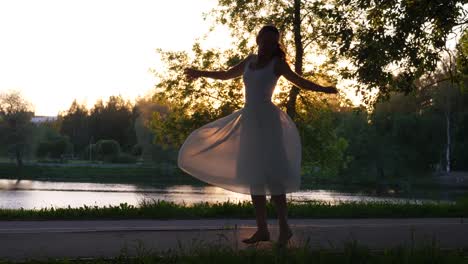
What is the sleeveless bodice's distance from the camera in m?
5.45

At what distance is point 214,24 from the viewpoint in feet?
77.1

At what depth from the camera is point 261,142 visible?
558 cm

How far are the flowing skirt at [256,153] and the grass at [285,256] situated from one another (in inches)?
28.0

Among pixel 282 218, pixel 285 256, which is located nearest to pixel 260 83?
pixel 282 218

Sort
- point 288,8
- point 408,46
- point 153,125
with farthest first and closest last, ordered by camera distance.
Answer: point 153,125
point 288,8
point 408,46

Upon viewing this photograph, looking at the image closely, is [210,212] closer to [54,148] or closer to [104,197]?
[104,197]

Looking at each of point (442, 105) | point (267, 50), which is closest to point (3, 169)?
point (442, 105)

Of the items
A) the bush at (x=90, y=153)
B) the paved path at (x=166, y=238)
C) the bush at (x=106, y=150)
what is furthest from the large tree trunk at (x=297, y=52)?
the bush at (x=90, y=153)

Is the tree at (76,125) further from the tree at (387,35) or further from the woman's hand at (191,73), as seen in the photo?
the woman's hand at (191,73)

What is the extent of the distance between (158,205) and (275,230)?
3633 millimetres

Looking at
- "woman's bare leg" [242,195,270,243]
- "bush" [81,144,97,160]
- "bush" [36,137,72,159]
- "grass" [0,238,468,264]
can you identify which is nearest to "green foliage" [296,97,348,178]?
"woman's bare leg" [242,195,270,243]

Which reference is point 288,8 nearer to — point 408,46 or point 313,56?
point 313,56

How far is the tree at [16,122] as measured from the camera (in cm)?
6731

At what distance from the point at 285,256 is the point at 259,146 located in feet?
3.88
